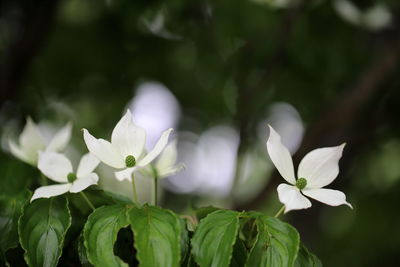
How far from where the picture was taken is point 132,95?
2.56 meters

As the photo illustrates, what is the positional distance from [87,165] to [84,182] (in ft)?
0.19

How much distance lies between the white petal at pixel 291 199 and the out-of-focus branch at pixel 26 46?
141cm

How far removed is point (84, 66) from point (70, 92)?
14cm

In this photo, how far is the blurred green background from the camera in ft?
6.42

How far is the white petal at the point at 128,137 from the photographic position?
0.79 metres

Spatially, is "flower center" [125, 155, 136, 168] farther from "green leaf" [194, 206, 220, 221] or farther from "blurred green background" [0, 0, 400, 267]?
"blurred green background" [0, 0, 400, 267]

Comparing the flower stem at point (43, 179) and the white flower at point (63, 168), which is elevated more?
the white flower at point (63, 168)

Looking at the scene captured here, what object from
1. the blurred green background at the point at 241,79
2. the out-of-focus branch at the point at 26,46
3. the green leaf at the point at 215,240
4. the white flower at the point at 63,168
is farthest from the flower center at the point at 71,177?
the out-of-focus branch at the point at 26,46

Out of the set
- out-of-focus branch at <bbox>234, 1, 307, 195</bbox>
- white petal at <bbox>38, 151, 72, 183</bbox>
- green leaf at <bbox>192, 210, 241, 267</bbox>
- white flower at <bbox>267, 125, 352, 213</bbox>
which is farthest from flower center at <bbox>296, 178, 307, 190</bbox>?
out-of-focus branch at <bbox>234, 1, 307, 195</bbox>

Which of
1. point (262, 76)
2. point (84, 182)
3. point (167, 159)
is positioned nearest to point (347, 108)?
point (262, 76)

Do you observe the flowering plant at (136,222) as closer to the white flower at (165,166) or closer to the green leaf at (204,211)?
the green leaf at (204,211)

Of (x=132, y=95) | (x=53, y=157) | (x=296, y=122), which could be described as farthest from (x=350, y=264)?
(x=53, y=157)

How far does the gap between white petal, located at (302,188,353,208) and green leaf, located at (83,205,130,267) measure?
0.25m

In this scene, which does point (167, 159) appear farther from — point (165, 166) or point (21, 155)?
point (21, 155)
